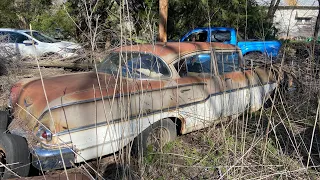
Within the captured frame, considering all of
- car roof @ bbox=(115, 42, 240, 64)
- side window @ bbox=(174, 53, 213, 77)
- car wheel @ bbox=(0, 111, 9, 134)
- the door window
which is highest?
the door window

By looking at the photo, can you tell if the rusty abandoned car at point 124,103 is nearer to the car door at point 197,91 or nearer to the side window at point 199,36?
the car door at point 197,91

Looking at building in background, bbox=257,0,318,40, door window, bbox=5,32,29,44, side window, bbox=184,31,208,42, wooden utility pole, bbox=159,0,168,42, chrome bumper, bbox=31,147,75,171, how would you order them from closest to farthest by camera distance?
chrome bumper, bbox=31,147,75,171, building in background, bbox=257,0,318,40, wooden utility pole, bbox=159,0,168,42, side window, bbox=184,31,208,42, door window, bbox=5,32,29,44

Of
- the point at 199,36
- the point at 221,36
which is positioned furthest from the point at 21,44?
the point at 221,36

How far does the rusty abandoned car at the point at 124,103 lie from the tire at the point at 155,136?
0.01 metres

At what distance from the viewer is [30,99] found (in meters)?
3.23

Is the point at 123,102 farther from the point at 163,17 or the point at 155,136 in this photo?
the point at 163,17

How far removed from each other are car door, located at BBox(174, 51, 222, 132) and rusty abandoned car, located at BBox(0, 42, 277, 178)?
0.01m

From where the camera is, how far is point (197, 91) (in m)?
3.89

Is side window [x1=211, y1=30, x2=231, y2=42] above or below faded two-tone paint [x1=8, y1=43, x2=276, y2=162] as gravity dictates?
above

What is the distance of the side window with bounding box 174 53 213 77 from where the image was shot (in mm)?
3891

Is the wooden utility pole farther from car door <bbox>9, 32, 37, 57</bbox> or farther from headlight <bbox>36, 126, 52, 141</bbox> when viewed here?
headlight <bbox>36, 126, 52, 141</bbox>

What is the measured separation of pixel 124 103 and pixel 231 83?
2078 millimetres

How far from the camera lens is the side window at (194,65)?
12.8 feet

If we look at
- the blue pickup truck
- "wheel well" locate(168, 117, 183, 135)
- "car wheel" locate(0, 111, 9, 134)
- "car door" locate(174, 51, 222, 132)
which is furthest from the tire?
the blue pickup truck
